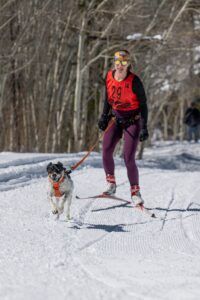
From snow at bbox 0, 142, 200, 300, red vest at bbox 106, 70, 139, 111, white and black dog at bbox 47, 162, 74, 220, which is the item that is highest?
red vest at bbox 106, 70, 139, 111

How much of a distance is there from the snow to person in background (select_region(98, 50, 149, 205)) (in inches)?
25.0

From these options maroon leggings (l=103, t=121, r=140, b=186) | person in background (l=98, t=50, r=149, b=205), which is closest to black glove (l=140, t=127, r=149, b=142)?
person in background (l=98, t=50, r=149, b=205)

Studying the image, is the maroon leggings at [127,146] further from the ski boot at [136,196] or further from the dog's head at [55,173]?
the dog's head at [55,173]

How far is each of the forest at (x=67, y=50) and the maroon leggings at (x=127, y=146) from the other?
925 cm

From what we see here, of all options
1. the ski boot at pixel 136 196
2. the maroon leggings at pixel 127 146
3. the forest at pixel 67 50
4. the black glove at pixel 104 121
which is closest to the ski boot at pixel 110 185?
the maroon leggings at pixel 127 146

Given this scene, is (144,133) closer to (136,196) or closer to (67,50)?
(136,196)

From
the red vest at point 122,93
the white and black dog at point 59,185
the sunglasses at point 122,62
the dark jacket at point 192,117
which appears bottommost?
the dark jacket at point 192,117

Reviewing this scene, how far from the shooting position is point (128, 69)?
802 centimetres

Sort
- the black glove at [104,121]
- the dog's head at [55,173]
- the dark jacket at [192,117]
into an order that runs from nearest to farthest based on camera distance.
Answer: the dog's head at [55,173], the black glove at [104,121], the dark jacket at [192,117]

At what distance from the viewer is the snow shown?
470 centimetres

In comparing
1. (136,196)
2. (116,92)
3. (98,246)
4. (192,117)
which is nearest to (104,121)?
(116,92)

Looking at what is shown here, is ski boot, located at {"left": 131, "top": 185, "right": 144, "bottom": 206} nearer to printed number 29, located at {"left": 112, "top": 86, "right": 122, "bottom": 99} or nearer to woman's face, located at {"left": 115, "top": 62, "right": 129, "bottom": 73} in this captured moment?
printed number 29, located at {"left": 112, "top": 86, "right": 122, "bottom": 99}

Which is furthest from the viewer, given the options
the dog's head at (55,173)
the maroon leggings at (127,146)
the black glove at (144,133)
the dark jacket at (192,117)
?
the dark jacket at (192,117)

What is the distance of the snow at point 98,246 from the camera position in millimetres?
4703
